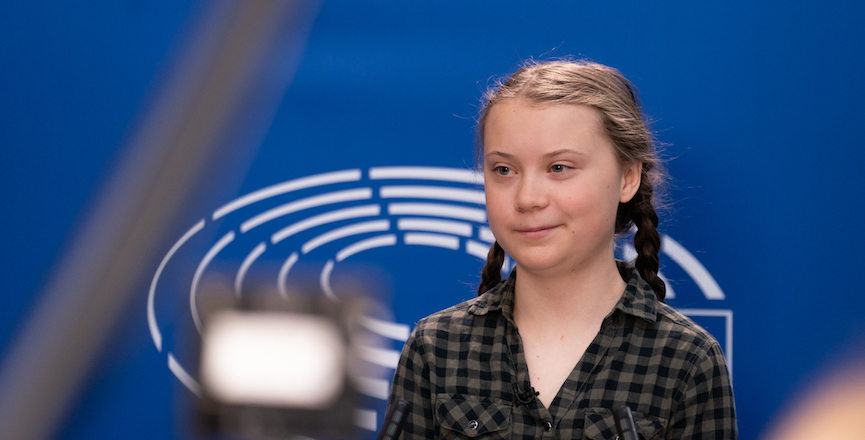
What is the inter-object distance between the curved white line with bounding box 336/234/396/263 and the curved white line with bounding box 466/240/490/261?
138 mm

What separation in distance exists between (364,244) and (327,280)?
0.09 m

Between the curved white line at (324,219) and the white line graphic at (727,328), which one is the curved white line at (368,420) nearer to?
the curved white line at (324,219)

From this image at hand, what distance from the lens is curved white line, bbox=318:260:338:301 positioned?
137 centimetres

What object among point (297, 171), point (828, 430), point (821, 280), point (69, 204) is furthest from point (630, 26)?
point (69, 204)

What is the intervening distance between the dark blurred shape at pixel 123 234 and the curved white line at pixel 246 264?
1.31 m

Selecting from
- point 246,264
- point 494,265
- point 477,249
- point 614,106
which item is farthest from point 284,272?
point 614,106

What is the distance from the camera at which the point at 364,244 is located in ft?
4.57

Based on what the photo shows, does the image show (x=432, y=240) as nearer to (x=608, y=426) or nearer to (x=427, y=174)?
(x=427, y=174)

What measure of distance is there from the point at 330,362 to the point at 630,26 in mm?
796

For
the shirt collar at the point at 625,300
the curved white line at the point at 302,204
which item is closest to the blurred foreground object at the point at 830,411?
the shirt collar at the point at 625,300

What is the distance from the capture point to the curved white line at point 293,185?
1394 millimetres

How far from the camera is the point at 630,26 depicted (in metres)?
1.30

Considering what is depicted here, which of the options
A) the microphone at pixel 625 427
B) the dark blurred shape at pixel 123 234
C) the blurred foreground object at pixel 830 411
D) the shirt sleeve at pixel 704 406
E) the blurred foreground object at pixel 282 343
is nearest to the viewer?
the dark blurred shape at pixel 123 234

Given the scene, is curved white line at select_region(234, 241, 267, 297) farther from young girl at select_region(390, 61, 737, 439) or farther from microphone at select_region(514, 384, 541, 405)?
microphone at select_region(514, 384, 541, 405)
